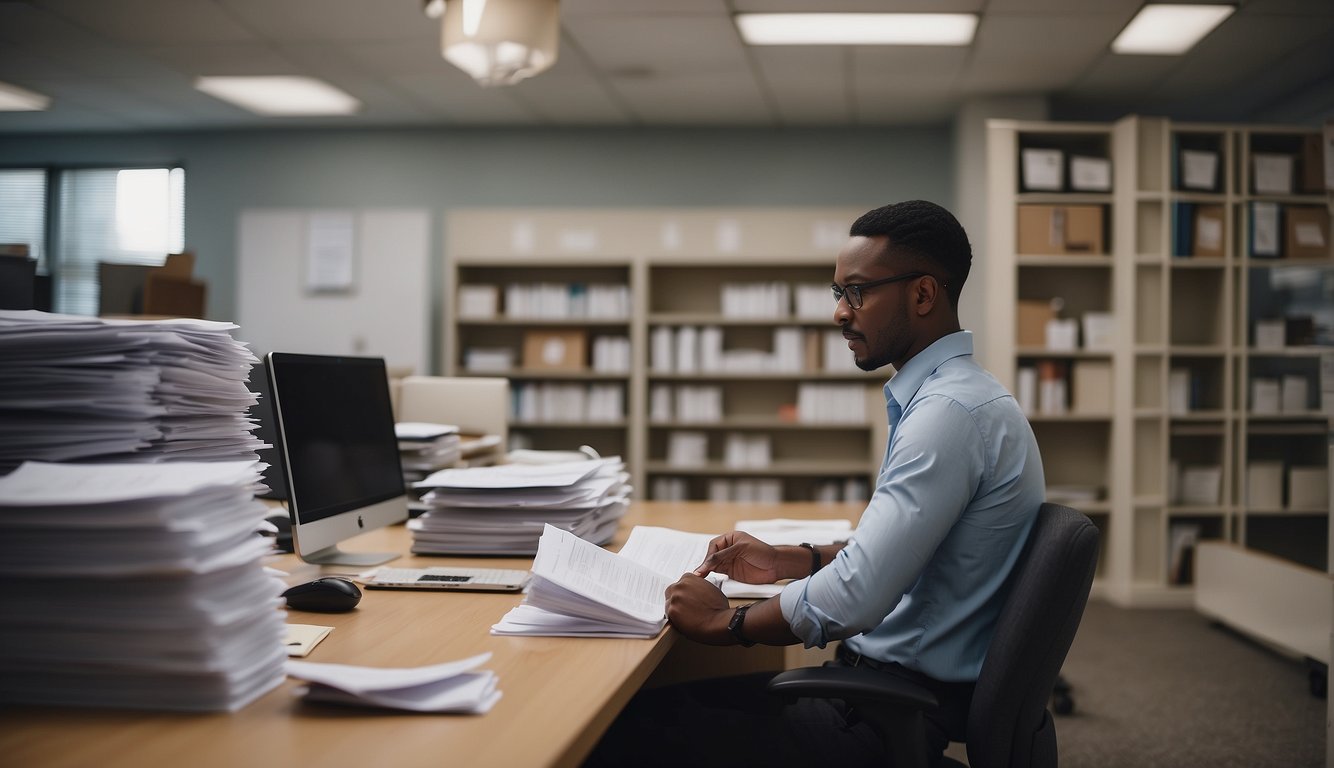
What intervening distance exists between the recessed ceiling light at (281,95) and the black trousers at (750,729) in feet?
15.4

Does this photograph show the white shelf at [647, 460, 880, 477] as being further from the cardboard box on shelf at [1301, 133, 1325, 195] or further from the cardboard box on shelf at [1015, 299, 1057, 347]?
the cardboard box on shelf at [1301, 133, 1325, 195]

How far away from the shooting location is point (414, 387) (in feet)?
10.4

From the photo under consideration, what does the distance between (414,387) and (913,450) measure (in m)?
2.21

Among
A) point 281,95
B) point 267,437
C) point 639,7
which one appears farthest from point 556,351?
point 267,437

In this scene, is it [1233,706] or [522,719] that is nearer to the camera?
[522,719]

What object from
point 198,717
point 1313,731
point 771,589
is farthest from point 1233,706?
point 198,717

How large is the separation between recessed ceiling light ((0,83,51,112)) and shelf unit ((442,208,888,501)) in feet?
8.73

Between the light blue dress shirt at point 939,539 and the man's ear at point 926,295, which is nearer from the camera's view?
the light blue dress shirt at point 939,539

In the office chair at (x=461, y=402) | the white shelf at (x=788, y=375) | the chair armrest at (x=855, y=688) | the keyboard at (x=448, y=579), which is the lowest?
the chair armrest at (x=855, y=688)

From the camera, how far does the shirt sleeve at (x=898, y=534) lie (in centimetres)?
129

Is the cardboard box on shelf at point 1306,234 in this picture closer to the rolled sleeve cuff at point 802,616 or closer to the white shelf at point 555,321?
the white shelf at point 555,321

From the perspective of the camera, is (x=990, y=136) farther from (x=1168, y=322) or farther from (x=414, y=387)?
(x=414, y=387)

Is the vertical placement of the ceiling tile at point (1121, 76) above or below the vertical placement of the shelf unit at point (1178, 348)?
above

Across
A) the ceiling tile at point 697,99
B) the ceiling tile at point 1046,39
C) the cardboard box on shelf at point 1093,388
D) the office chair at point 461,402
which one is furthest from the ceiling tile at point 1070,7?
the office chair at point 461,402
